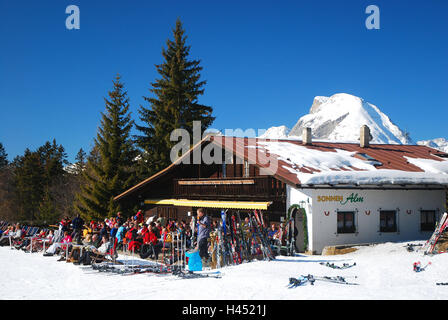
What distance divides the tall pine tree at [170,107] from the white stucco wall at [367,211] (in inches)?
755

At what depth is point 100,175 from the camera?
3067 cm

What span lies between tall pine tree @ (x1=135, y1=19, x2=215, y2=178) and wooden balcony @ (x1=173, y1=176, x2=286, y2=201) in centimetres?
947

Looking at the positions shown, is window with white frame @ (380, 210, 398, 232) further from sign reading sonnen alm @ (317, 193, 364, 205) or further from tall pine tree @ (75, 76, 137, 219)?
tall pine tree @ (75, 76, 137, 219)

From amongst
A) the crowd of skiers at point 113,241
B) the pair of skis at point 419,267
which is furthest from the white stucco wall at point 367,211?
the pair of skis at point 419,267

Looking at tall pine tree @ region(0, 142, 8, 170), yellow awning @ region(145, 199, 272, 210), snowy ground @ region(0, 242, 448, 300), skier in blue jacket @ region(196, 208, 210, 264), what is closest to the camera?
snowy ground @ region(0, 242, 448, 300)

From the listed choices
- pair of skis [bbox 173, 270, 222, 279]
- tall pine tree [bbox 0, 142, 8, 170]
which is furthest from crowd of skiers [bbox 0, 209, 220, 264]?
tall pine tree [bbox 0, 142, 8, 170]

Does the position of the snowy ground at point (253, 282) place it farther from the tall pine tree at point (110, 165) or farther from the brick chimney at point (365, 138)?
the tall pine tree at point (110, 165)

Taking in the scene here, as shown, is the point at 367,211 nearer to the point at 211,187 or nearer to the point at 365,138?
the point at 365,138

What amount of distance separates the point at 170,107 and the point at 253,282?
2760cm

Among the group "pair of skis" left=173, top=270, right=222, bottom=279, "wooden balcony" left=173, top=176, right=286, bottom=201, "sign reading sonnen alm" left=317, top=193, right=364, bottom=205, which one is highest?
"wooden balcony" left=173, top=176, right=286, bottom=201

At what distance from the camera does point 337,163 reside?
61.0 ft

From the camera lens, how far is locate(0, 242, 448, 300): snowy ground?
7996mm

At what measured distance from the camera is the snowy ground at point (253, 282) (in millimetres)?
7996
